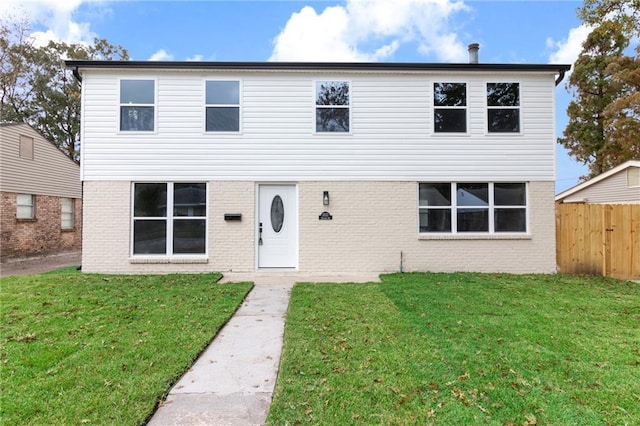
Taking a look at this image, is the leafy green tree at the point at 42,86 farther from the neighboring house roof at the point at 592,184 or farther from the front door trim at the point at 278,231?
the neighboring house roof at the point at 592,184

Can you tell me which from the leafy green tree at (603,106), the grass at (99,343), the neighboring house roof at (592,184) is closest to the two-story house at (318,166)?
the grass at (99,343)

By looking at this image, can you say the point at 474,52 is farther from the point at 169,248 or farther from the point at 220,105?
the point at 169,248

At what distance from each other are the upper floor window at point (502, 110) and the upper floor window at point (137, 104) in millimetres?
8819

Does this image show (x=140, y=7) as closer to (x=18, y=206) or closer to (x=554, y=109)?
(x=18, y=206)

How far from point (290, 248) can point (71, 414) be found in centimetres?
674

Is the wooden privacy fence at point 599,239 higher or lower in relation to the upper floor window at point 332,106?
lower

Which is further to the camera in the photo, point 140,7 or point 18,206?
point 18,206

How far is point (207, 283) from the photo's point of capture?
7.72m

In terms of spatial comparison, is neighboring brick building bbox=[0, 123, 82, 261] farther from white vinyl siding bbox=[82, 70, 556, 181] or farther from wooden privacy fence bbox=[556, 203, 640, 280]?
wooden privacy fence bbox=[556, 203, 640, 280]

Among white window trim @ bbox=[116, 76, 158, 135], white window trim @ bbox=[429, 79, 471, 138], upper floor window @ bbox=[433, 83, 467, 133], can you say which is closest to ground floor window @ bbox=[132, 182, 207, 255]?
white window trim @ bbox=[116, 76, 158, 135]

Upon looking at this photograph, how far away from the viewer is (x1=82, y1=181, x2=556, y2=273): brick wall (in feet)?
29.7

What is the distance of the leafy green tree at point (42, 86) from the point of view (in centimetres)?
2292

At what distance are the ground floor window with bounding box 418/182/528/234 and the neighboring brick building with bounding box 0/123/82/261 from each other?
14575 mm

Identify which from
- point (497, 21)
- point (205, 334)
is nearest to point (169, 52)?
point (497, 21)
